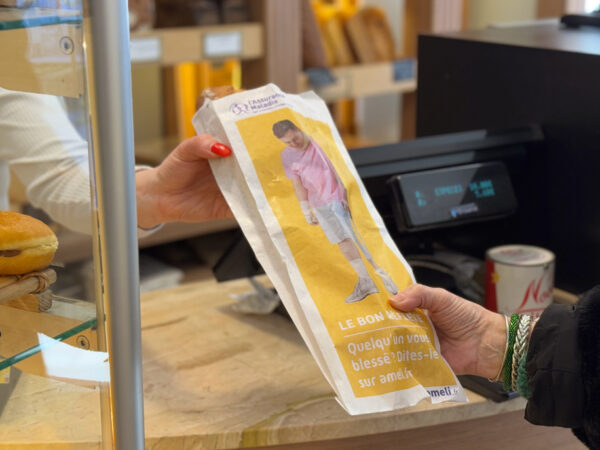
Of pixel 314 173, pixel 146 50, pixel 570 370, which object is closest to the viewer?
pixel 570 370

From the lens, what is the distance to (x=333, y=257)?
0.89 meters

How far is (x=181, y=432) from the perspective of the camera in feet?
3.02

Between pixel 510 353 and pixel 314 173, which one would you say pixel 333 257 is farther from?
pixel 510 353

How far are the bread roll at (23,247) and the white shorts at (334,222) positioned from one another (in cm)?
32

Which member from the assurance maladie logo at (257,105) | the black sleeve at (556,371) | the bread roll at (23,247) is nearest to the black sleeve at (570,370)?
the black sleeve at (556,371)

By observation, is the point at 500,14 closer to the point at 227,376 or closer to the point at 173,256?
the point at 173,256

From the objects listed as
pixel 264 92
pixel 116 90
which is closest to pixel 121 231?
pixel 116 90

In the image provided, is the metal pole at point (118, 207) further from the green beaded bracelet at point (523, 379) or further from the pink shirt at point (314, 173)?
the green beaded bracelet at point (523, 379)

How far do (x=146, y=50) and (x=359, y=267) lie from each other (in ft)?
4.80

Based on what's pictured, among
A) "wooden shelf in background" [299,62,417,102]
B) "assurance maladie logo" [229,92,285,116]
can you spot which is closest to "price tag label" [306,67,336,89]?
"wooden shelf in background" [299,62,417,102]

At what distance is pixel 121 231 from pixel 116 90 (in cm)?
11

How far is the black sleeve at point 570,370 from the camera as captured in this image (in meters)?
0.83

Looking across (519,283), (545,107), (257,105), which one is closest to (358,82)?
(545,107)

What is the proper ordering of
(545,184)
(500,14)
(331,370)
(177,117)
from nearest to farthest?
1. (331,370)
2. (545,184)
3. (177,117)
4. (500,14)
